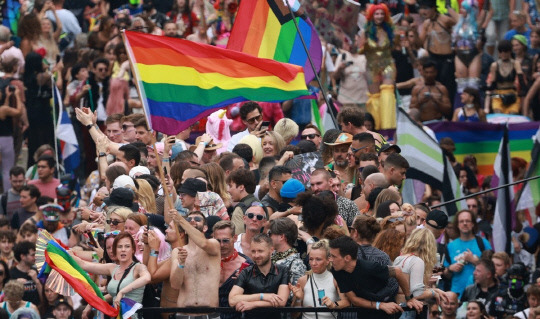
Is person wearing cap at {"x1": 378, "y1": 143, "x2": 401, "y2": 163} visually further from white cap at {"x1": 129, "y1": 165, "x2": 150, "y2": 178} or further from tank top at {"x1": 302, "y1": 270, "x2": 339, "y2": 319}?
tank top at {"x1": 302, "y1": 270, "x2": 339, "y2": 319}

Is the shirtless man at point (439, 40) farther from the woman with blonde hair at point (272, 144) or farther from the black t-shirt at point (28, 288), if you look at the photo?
the black t-shirt at point (28, 288)

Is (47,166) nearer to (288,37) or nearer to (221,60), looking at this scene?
(288,37)

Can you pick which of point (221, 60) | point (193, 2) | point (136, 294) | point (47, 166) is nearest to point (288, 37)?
point (221, 60)

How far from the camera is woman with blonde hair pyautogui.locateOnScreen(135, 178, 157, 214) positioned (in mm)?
16281

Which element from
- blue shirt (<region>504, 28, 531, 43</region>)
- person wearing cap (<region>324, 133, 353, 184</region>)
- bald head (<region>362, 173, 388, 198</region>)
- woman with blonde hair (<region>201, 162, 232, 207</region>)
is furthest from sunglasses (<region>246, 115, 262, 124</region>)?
blue shirt (<region>504, 28, 531, 43</region>)

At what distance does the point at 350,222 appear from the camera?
51.6ft

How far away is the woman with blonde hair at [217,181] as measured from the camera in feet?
54.9

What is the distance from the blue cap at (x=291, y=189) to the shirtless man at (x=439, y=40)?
1000cm

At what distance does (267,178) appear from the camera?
57.1ft

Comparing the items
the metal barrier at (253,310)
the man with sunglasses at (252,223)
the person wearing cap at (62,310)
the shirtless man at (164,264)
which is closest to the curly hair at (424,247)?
the metal barrier at (253,310)

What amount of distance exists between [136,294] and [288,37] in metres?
6.20

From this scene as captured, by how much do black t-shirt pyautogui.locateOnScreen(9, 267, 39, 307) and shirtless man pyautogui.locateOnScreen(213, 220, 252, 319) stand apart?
5876mm

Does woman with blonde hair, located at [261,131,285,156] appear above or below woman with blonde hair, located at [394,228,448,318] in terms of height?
below

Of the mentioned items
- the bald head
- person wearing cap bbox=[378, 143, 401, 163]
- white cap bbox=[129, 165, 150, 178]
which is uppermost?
the bald head
